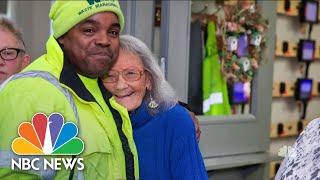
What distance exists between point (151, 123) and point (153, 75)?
0.15m

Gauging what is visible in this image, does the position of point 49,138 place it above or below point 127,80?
below

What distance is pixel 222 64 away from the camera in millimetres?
2961

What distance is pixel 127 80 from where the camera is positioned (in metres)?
1.25

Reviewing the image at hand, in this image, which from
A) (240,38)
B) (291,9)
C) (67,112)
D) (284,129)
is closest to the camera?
(67,112)

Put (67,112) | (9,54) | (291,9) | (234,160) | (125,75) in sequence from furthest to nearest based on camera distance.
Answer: (291,9), (234,160), (9,54), (125,75), (67,112)

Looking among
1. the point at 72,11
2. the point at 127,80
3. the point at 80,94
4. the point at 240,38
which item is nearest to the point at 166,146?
the point at 127,80

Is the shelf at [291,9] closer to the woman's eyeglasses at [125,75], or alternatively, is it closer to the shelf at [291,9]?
the shelf at [291,9]

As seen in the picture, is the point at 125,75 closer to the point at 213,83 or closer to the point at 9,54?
the point at 9,54

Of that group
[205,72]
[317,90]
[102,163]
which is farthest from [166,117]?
[317,90]

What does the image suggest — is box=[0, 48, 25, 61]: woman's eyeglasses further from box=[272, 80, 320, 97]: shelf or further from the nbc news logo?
box=[272, 80, 320, 97]: shelf

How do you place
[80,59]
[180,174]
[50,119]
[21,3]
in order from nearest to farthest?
1. [50,119]
2. [80,59]
3. [180,174]
4. [21,3]

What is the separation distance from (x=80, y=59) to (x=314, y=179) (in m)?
0.59

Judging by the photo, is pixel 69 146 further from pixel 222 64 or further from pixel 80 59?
pixel 222 64

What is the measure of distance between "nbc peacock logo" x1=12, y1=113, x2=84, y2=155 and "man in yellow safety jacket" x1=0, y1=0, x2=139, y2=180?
0.01 meters
